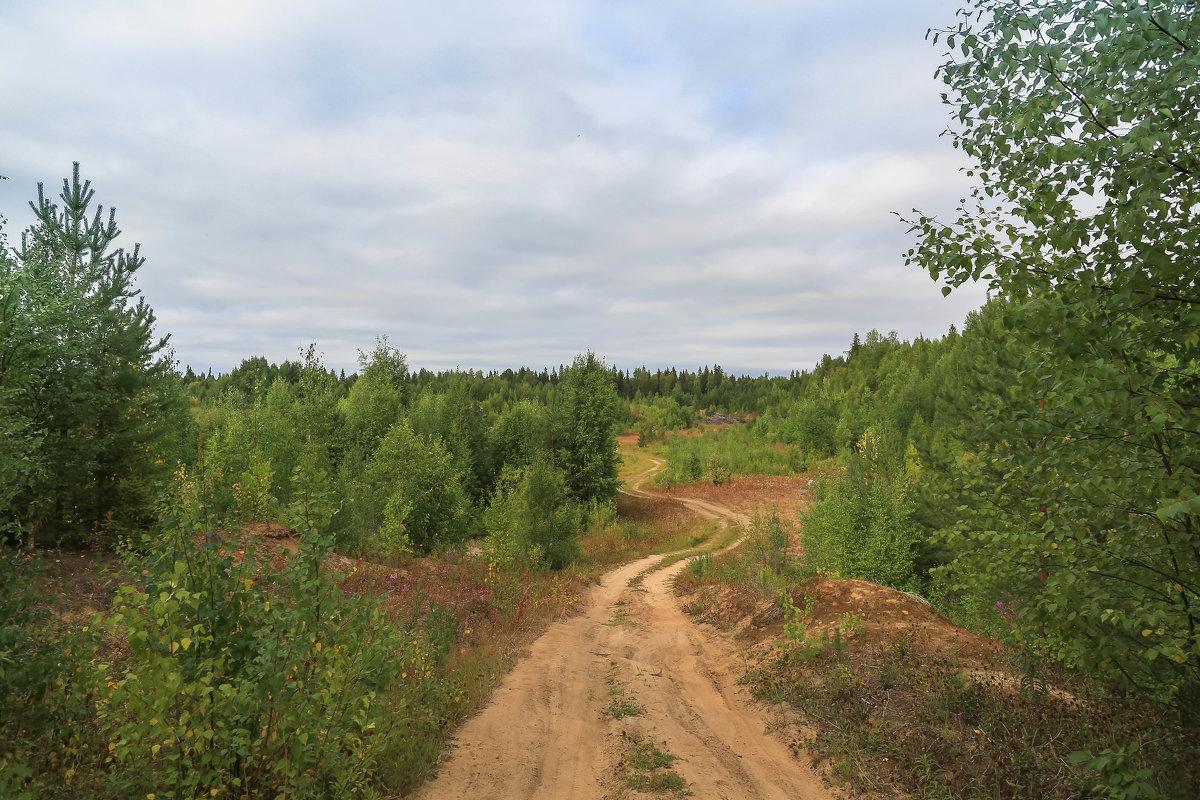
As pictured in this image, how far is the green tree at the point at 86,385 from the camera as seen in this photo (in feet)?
31.0

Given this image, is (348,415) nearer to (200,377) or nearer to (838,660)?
(838,660)

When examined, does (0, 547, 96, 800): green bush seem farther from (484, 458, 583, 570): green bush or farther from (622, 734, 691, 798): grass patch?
(484, 458, 583, 570): green bush

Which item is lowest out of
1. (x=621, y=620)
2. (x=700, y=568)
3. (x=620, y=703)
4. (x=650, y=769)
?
(x=621, y=620)

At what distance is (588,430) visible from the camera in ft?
114

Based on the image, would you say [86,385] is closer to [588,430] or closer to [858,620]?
[858,620]

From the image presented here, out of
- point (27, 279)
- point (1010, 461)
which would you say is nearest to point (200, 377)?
point (27, 279)

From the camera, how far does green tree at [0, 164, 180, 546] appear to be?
9445 mm

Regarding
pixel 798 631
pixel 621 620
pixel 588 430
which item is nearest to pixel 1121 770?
pixel 798 631

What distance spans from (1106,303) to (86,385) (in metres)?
17.0

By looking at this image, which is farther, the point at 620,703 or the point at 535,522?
the point at 535,522

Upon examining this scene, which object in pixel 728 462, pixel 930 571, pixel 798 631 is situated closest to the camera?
pixel 930 571

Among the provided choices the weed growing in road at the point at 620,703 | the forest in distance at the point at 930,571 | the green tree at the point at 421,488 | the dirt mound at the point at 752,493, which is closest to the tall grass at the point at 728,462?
the dirt mound at the point at 752,493

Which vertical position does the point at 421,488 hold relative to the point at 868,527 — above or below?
above

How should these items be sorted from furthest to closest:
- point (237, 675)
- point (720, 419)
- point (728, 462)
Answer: point (720, 419), point (728, 462), point (237, 675)
